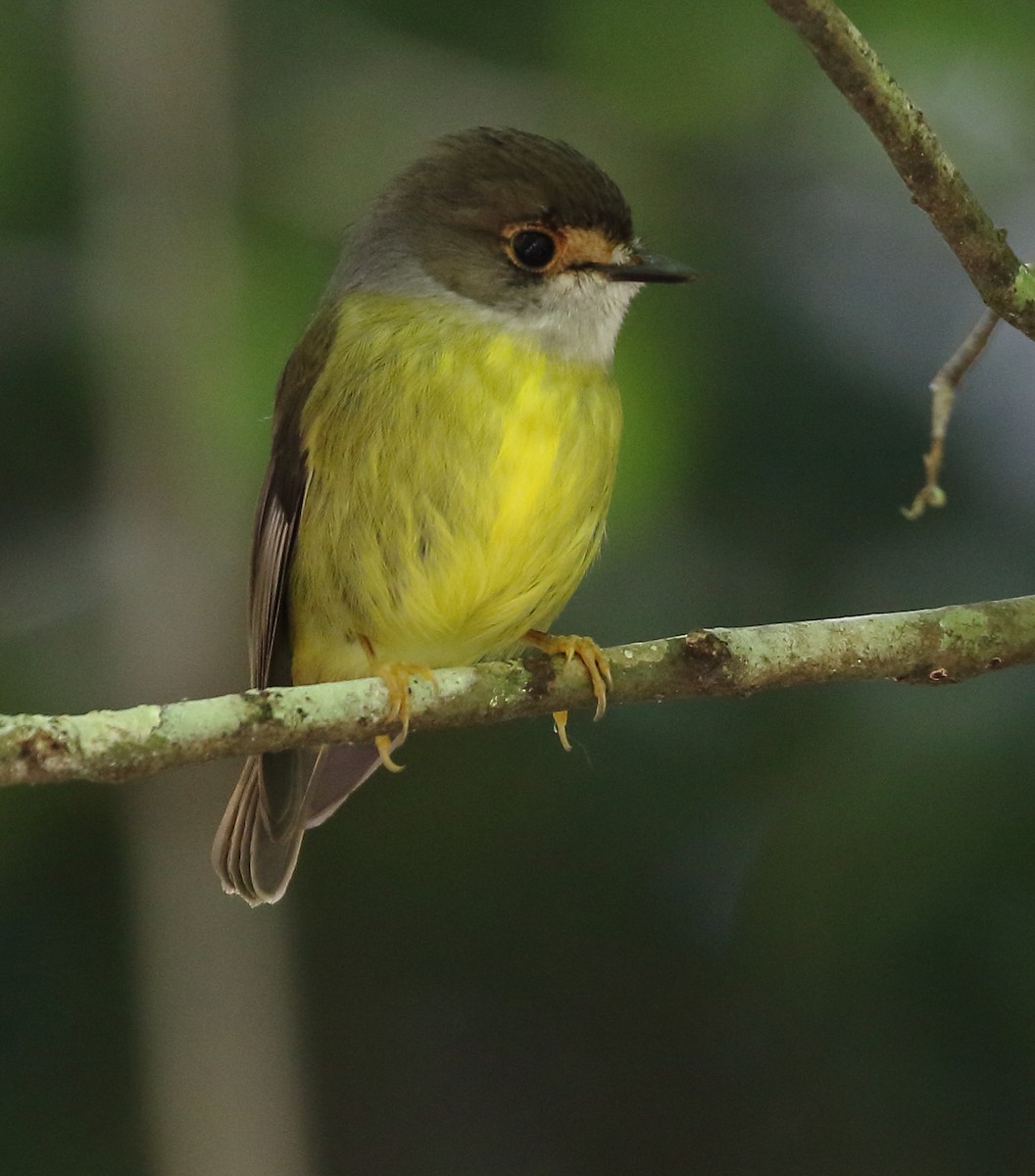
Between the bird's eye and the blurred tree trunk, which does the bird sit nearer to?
the bird's eye

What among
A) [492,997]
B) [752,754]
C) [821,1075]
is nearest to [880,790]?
[752,754]

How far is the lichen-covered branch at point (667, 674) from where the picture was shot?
2.08m

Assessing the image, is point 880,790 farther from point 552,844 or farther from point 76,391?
point 76,391

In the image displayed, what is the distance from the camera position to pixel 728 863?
3.63 meters

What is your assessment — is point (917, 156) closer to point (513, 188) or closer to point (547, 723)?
point (513, 188)

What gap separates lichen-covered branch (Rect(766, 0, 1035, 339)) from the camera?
2037 mm

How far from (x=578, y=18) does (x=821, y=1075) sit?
2.48 metres

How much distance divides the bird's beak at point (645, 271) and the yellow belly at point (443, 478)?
186mm

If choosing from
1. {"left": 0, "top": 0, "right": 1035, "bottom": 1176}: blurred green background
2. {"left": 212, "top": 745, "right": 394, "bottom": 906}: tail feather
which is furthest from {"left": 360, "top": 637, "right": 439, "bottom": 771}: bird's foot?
{"left": 0, "top": 0, "right": 1035, "bottom": 1176}: blurred green background

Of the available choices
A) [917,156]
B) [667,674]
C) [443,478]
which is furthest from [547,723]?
[917,156]

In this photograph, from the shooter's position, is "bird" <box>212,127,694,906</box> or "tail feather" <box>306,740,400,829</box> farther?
"tail feather" <box>306,740,400,829</box>

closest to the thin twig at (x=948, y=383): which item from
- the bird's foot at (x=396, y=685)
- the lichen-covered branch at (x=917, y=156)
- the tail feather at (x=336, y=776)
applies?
the lichen-covered branch at (x=917, y=156)

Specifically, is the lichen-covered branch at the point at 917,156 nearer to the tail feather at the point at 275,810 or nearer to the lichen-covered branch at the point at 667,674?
the lichen-covered branch at the point at 667,674

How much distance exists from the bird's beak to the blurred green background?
1.33 ft
